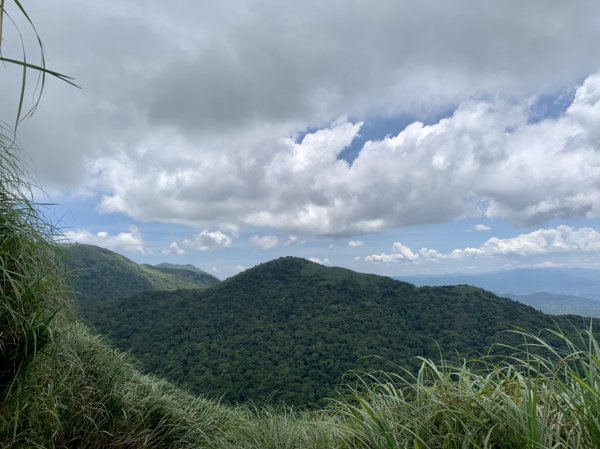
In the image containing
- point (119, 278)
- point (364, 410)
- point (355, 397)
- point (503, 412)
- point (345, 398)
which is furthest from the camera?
point (119, 278)

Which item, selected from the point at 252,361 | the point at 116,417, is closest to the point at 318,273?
the point at 252,361

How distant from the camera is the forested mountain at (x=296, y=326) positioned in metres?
39.2

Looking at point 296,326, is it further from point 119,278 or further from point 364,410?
point 119,278

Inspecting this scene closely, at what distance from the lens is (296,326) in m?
67.2

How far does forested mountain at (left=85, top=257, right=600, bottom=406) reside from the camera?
3922 cm

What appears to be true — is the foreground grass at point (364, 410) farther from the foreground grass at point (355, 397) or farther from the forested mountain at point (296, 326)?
the forested mountain at point (296, 326)

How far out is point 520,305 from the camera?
227 ft

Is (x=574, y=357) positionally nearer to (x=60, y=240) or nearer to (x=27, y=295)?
(x=27, y=295)

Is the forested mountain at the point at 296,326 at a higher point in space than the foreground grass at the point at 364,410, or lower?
lower

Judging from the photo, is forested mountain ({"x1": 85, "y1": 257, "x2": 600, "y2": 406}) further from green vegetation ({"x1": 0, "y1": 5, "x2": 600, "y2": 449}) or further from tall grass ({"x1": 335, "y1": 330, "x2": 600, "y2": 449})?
tall grass ({"x1": 335, "y1": 330, "x2": 600, "y2": 449})

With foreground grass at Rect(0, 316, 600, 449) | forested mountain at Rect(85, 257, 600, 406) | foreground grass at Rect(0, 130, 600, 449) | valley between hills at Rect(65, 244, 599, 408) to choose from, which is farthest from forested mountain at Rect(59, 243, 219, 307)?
foreground grass at Rect(0, 130, 600, 449)

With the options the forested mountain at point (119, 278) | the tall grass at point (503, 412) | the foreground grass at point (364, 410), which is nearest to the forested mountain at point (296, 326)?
the foreground grass at point (364, 410)

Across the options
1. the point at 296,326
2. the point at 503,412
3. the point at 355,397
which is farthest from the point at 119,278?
the point at 503,412

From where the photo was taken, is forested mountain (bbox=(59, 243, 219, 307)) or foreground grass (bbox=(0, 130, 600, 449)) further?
forested mountain (bbox=(59, 243, 219, 307))
